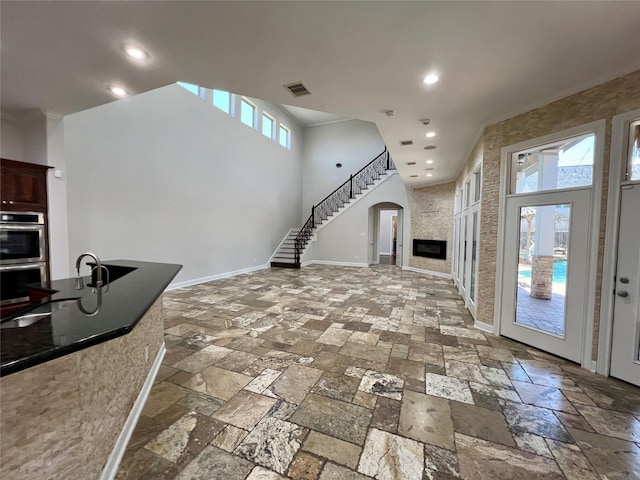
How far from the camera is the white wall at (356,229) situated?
32.9 ft

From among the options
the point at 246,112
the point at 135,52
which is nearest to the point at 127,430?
the point at 135,52

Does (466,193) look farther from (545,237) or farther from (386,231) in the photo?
(386,231)

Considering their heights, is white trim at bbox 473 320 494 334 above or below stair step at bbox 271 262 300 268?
below

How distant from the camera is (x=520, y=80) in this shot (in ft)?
9.16

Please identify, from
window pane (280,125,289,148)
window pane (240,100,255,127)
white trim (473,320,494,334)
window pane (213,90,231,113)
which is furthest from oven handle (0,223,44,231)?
window pane (280,125,289,148)

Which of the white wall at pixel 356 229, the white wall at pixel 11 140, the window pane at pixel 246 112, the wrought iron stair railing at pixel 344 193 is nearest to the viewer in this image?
the white wall at pixel 11 140

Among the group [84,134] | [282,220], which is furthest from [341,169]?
[84,134]

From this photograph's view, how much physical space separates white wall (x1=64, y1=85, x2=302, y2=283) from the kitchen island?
11.9 ft

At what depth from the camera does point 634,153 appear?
2639 mm

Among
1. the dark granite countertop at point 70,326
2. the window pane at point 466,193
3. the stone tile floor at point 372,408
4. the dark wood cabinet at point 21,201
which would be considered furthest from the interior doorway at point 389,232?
the dark granite countertop at point 70,326

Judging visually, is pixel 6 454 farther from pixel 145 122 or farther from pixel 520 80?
pixel 145 122

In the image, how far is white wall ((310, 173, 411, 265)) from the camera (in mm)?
10016

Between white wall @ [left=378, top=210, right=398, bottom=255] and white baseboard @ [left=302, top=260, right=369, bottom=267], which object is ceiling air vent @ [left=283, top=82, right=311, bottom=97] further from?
white wall @ [left=378, top=210, right=398, bottom=255]

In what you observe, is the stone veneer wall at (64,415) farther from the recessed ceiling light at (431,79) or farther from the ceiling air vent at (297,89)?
the recessed ceiling light at (431,79)
